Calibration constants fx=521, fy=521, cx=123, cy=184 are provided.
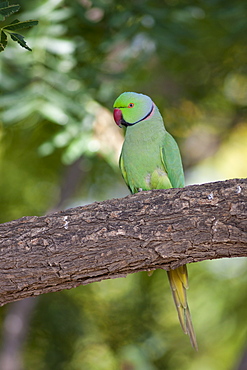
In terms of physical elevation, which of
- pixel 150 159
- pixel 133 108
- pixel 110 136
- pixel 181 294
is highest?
pixel 110 136

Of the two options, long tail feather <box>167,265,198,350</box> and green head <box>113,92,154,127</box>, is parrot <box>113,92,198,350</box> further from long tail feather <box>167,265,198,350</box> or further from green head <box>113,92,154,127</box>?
long tail feather <box>167,265,198,350</box>

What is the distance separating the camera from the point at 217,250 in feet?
7.70

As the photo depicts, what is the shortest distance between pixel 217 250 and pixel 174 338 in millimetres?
2830

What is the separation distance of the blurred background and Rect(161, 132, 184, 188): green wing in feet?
3.23

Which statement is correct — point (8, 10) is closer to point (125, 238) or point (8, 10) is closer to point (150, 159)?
point (125, 238)

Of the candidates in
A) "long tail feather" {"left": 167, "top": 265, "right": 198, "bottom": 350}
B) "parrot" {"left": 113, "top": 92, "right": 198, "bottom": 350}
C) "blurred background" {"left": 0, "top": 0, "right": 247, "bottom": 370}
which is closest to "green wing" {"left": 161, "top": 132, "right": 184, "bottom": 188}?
"parrot" {"left": 113, "top": 92, "right": 198, "bottom": 350}

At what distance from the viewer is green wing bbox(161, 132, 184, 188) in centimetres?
325

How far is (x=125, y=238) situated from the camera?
2406 mm

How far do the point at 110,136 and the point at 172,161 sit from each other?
1.23 meters

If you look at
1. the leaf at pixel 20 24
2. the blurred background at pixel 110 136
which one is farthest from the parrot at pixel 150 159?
the leaf at pixel 20 24

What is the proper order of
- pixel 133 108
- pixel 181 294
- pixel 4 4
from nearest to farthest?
pixel 4 4 < pixel 181 294 < pixel 133 108

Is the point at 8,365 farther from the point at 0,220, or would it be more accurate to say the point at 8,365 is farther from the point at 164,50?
the point at 164,50

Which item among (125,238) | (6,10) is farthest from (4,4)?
(125,238)

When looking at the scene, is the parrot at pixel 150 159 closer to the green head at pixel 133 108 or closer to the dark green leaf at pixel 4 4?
the green head at pixel 133 108
